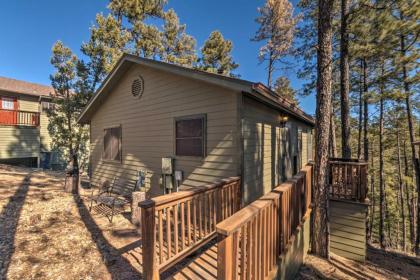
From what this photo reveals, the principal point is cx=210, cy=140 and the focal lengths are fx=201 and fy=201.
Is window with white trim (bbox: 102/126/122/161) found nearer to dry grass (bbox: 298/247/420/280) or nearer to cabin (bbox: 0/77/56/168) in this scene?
dry grass (bbox: 298/247/420/280)

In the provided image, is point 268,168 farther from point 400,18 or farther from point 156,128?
point 400,18

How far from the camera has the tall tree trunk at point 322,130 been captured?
3869 mm

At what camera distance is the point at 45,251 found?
3326mm

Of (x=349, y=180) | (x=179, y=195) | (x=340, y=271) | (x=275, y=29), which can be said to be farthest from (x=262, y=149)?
(x=275, y=29)

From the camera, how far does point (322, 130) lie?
400cm

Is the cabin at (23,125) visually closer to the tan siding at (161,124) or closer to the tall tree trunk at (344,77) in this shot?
the tan siding at (161,124)

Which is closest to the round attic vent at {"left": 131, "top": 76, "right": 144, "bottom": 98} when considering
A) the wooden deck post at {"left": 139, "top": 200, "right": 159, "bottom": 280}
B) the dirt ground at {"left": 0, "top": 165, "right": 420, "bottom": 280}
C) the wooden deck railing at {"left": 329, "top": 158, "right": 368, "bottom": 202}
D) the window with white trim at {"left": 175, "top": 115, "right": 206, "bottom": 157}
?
the window with white trim at {"left": 175, "top": 115, "right": 206, "bottom": 157}

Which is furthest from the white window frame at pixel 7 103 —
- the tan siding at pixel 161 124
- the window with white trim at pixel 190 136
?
the window with white trim at pixel 190 136

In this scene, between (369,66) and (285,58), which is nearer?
(369,66)

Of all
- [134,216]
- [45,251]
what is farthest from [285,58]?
[45,251]

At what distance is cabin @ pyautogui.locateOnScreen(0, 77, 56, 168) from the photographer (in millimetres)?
12492

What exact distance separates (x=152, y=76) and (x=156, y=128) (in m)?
1.56

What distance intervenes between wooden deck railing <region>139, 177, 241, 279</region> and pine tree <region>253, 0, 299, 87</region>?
13.8m

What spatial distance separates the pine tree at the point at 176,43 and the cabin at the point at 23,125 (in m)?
8.52
